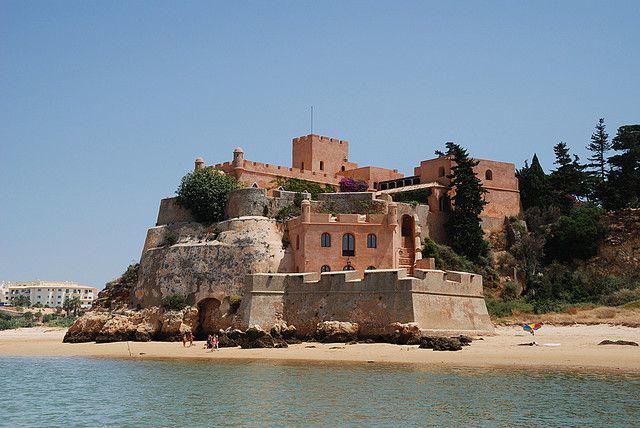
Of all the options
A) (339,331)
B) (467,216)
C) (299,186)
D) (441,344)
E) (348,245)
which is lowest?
(441,344)

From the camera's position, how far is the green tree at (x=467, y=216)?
50938mm

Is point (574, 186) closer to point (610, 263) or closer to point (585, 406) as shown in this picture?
point (610, 263)

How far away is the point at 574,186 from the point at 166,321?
98.6 feet

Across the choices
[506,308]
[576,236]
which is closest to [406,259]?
[506,308]

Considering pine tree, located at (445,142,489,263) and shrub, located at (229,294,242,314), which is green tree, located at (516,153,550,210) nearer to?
pine tree, located at (445,142,489,263)

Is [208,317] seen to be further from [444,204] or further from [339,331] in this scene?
[444,204]

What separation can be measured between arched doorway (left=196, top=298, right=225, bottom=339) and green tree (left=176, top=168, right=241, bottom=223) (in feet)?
18.9

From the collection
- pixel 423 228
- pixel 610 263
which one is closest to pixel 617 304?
pixel 610 263

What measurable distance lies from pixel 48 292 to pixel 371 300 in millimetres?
127622

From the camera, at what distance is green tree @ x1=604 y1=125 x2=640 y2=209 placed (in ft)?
178

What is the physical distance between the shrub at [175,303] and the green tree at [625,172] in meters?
28.7

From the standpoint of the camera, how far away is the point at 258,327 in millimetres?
39438

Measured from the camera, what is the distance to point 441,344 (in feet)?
111

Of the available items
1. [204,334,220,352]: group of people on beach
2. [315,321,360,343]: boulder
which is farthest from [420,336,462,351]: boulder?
[204,334,220,352]: group of people on beach
